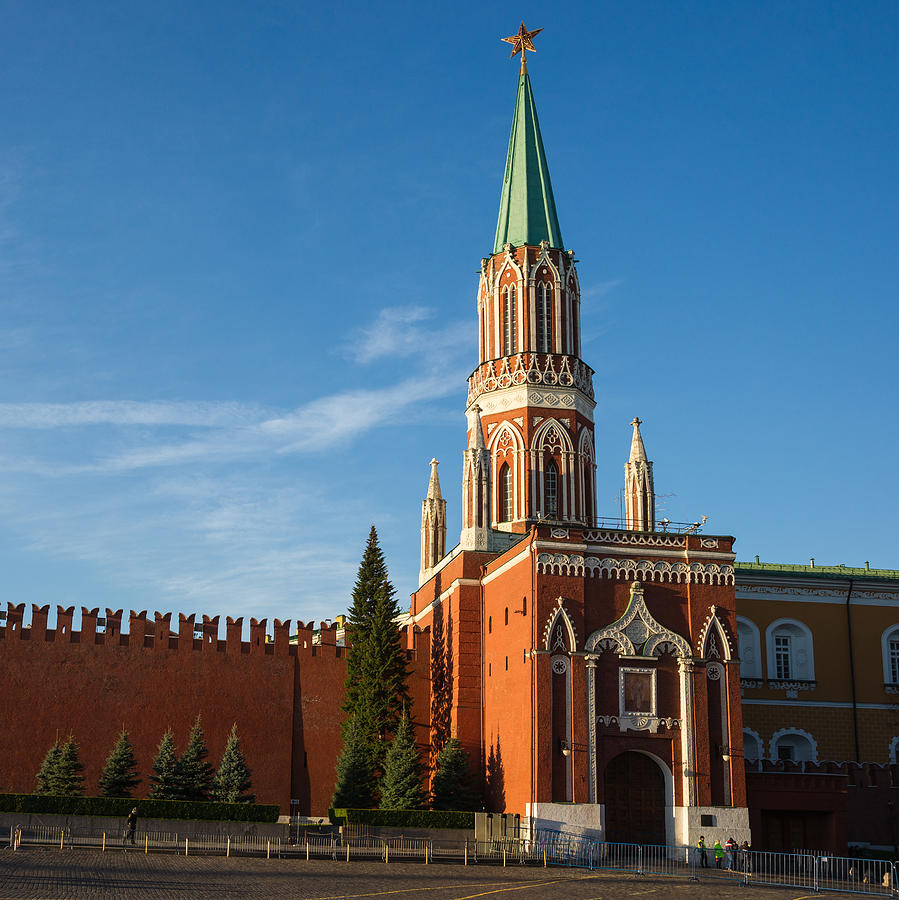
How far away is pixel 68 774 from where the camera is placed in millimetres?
43031

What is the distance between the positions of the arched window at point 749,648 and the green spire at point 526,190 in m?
19.0

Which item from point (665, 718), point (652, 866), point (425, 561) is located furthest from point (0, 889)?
point (425, 561)

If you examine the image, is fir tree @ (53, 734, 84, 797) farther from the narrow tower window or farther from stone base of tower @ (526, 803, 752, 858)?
the narrow tower window

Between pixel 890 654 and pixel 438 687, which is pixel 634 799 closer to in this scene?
pixel 438 687

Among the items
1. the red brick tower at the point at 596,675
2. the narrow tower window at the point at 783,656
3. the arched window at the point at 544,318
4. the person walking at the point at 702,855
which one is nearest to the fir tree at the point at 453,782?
the red brick tower at the point at 596,675

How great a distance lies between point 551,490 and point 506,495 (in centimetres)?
196

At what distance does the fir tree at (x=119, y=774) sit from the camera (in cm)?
4303

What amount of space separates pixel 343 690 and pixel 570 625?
43.5ft

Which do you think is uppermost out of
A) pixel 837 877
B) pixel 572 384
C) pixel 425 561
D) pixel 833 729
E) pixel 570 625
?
pixel 572 384

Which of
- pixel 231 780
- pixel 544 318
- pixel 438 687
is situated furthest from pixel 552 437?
pixel 231 780

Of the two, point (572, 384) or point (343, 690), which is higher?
point (572, 384)

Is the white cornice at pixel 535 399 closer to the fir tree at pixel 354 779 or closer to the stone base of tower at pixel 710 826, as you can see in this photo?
the fir tree at pixel 354 779

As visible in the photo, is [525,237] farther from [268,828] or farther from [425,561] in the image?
[268,828]

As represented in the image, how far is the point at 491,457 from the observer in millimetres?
51125
